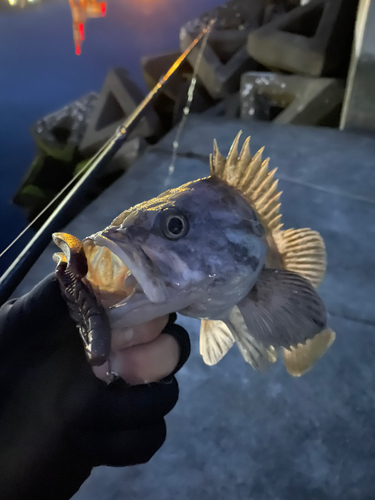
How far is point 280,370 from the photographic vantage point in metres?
1.89

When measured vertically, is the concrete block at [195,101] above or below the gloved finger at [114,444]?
below

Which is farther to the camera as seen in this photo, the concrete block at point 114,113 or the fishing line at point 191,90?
the concrete block at point 114,113

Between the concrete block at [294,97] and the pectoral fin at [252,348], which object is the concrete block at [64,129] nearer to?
the concrete block at [294,97]

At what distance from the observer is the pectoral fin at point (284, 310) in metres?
0.95

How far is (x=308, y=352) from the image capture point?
1043 mm

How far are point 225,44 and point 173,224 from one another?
14.9 feet

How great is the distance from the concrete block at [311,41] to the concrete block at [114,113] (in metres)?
1.39

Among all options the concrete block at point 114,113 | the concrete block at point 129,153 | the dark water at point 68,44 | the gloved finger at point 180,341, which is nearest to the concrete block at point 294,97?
the concrete block at point 114,113

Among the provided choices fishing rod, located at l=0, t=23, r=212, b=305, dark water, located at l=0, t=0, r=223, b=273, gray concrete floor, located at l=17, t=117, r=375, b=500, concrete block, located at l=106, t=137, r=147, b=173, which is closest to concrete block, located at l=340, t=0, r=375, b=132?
gray concrete floor, located at l=17, t=117, r=375, b=500

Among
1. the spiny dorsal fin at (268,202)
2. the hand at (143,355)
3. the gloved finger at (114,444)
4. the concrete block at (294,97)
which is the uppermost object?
the spiny dorsal fin at (268,202)

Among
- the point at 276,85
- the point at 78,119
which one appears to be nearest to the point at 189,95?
the point at 276,85

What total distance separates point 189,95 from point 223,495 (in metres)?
4.05

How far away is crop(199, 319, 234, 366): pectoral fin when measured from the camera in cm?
122

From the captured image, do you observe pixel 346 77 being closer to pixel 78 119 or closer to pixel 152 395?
pixel 78 119
